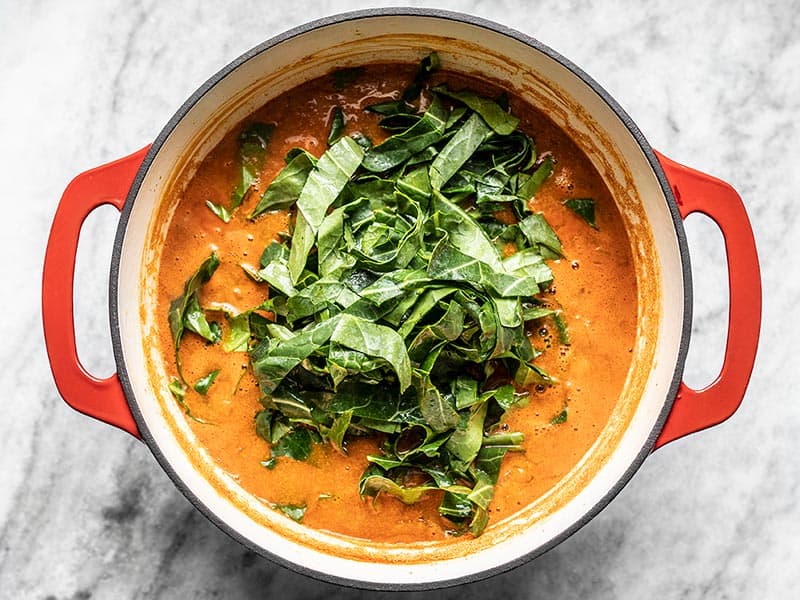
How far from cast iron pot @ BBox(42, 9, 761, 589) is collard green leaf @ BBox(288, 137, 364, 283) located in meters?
0.24

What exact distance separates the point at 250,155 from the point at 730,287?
114 centimetres

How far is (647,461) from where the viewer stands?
94.7 inches

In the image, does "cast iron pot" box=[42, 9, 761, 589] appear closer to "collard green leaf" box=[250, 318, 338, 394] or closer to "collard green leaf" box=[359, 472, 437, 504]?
"collard green leaf" box=[359, 472, 437, 504]

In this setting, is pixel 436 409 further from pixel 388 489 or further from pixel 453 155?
pixel 453 155

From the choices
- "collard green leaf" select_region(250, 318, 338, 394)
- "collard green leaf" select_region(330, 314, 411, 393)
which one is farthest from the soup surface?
"collard green leaf" select_region(330, 314, 411, 393)

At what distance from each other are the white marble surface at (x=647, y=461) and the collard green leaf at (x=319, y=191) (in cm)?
51

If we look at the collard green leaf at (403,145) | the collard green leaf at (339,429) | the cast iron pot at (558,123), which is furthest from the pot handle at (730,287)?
the collard green leaf at (339,429)

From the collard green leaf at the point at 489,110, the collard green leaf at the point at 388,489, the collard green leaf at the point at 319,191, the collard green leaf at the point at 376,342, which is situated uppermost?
the collard green leaf at the point at 489,110

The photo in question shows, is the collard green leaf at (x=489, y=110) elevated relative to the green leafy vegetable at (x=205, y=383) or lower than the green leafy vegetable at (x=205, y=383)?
elevated

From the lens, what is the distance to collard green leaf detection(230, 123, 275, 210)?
2.26m

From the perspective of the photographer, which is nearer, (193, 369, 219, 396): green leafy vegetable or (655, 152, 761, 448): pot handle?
(655, 152, 761, 448): pot handle

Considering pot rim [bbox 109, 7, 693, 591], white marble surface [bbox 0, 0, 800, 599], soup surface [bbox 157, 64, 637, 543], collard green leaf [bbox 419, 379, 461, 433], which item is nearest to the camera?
pot rim [bbox 109, 7, 693, 591]

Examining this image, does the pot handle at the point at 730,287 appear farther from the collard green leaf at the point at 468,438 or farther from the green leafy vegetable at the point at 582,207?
the collard green leaf at the point at 468,438

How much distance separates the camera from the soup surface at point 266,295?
7.41 ft
